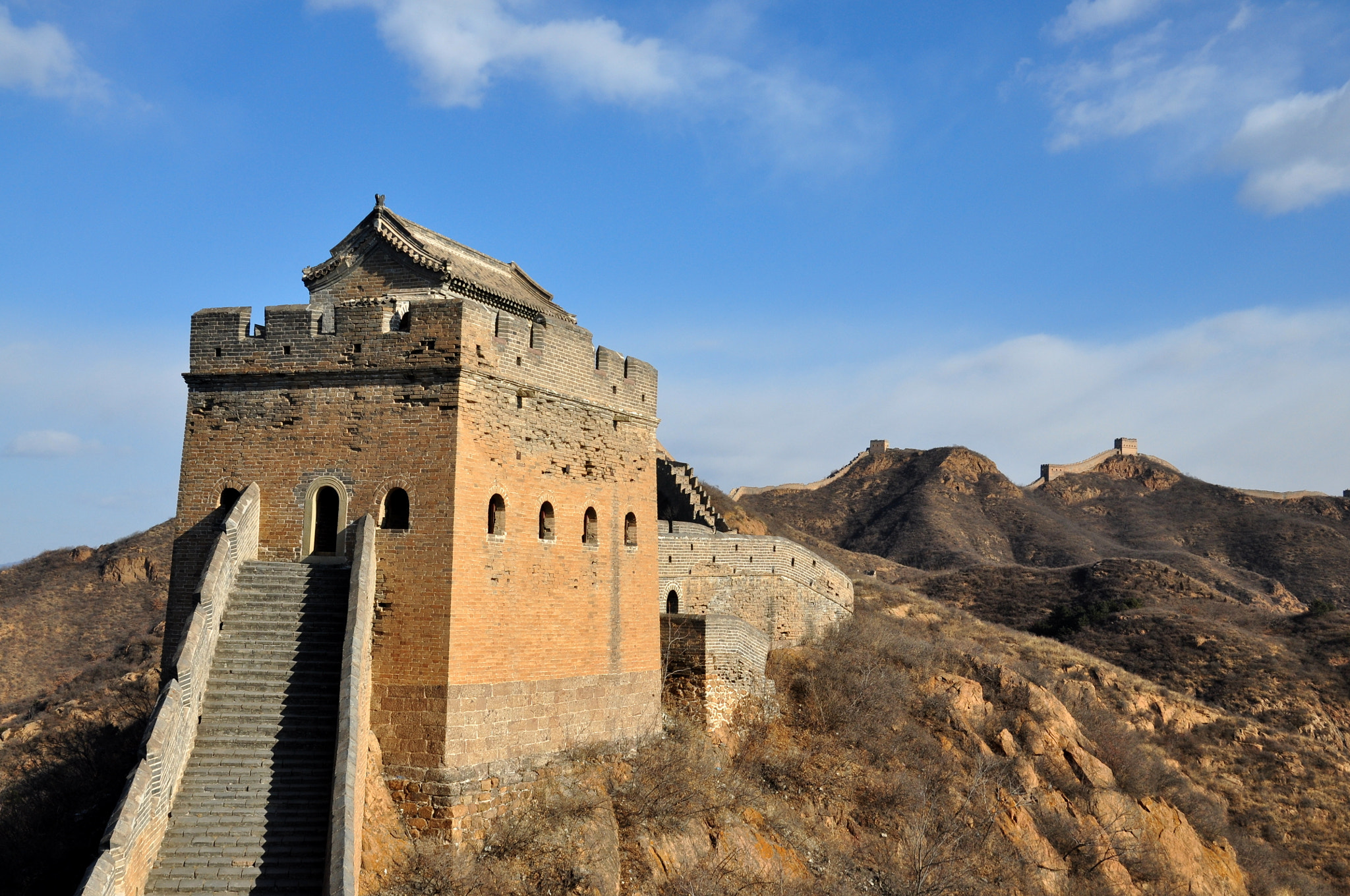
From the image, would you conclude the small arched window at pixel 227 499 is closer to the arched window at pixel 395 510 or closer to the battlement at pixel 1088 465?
the arched window at pixel 395 510

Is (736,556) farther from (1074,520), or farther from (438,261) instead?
(1074,520)

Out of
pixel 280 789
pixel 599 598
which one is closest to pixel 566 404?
pixel 599 598

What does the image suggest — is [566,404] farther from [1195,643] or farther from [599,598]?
[1195,643]

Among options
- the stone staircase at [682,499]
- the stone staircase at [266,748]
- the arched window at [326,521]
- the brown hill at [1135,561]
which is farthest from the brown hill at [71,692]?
the brown hill at [1135,561]

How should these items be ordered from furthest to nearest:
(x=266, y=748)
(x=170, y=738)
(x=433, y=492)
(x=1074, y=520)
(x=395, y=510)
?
(x=1074, y=520) < (x=395, y=510) < (x=433, y=492) < (x=266, y=748) < (x=170, y=738)

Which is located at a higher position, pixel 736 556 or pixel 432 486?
pixel 432 486

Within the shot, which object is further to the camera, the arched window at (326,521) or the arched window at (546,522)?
the arched window at (546,522)

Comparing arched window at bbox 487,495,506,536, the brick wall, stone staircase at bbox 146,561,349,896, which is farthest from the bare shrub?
stone staircase at bbox 146,561,349,896

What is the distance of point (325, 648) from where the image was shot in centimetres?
1056

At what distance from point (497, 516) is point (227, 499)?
3.42 meters

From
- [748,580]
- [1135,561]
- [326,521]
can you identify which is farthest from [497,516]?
[1135,561]

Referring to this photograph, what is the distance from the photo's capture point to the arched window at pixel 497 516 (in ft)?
39.4

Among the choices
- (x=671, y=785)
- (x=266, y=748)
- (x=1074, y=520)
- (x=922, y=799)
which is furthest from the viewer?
(x=1074, y=520)

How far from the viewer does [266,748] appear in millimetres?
9648
